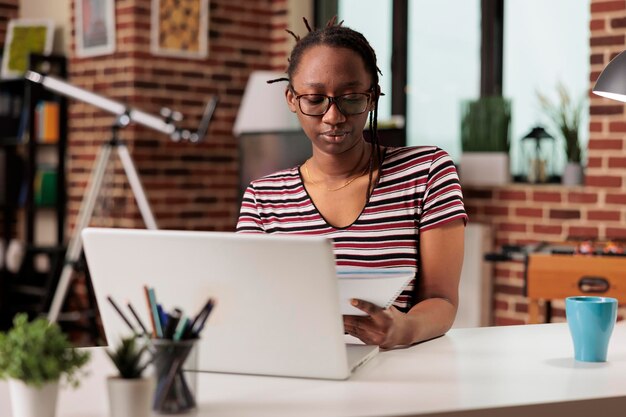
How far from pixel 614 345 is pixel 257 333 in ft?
2.20

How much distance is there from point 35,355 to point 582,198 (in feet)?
10.3

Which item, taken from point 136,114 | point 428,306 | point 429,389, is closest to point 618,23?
point 136,114

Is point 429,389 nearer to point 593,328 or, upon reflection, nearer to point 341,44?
point 593,328

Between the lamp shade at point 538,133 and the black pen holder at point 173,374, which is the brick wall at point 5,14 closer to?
the lamp shade at point 538,133

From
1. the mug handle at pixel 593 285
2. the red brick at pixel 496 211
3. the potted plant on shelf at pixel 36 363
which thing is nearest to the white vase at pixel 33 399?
the potted plant on shelf at pixel 36 363

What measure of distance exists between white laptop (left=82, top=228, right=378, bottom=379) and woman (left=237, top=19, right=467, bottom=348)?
1.47ft

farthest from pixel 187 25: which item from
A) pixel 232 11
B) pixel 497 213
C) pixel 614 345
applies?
pixel 614 345

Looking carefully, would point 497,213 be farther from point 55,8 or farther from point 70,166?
point 55,8

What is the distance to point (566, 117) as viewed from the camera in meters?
4.07

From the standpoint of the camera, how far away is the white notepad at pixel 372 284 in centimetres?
135

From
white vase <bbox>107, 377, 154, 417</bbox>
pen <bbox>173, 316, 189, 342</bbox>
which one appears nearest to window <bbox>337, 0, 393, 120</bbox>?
pen <bbox>173, 316, 189, 342</bbox>

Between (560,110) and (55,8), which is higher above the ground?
(55,8)

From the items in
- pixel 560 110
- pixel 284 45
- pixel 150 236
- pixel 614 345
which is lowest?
pixel 614 345

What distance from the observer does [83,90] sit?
4617 millimetres
